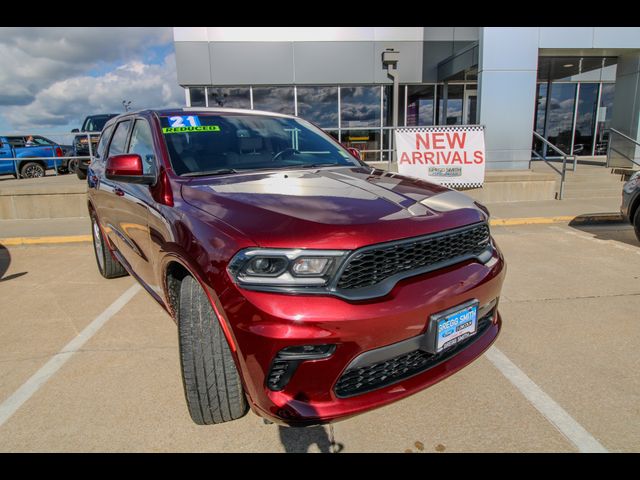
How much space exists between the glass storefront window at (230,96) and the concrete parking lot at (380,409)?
1111 cm

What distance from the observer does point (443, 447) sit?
2.15 m

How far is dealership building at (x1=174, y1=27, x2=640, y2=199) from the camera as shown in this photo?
12.9 metres

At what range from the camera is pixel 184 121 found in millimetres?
2973

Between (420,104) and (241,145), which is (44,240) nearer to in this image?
(241,145)

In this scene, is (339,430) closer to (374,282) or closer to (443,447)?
(443,447)

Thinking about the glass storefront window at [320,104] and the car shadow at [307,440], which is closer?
the car shadow at [307,440]

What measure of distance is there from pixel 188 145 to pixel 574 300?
377cm

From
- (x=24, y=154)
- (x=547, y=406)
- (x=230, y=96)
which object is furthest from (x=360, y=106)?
(x=547, y=406)

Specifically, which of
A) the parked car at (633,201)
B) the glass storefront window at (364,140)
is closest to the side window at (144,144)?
Answer: the parked car at (633,201)

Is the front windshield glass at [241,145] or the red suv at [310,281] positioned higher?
the front windshield glass at [241,145]

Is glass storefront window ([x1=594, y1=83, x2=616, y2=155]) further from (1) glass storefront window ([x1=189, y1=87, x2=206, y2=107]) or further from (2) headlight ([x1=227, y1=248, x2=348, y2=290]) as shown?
(2) headlight ([x1=227, y1=248, x2=348, y2=290])

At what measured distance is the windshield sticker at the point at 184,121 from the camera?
293 centimetres

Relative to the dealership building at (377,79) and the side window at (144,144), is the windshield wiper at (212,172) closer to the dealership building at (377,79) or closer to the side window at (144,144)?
the side window at (144,144)

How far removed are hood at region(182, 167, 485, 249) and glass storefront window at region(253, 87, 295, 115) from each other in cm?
1264
